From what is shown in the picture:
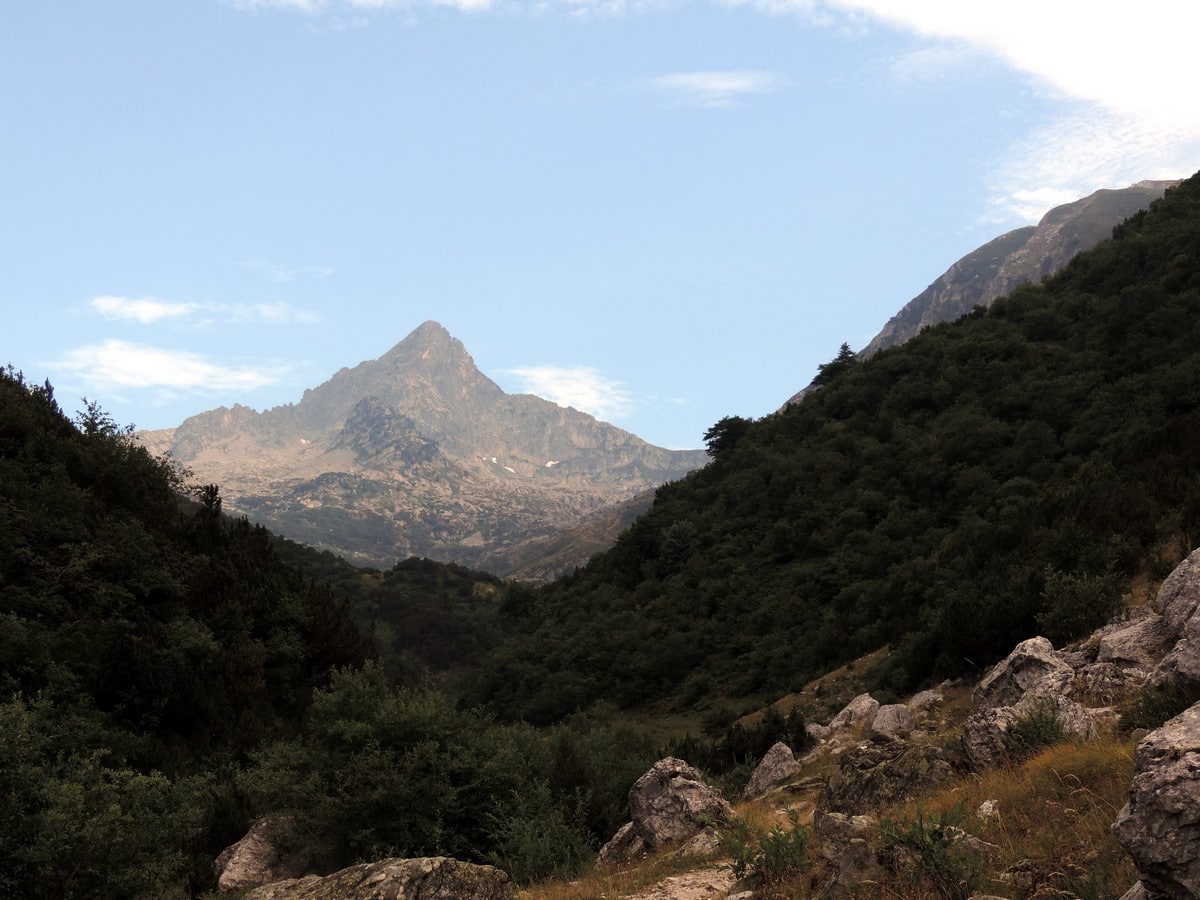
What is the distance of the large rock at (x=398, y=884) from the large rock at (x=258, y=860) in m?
5.33

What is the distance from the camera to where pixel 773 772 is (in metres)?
16.2

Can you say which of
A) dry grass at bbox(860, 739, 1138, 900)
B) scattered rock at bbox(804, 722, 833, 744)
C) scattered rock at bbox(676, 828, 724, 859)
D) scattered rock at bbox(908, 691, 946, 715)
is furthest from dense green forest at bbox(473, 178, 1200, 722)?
scattered rock at bbox(676, 828, 724, 859)

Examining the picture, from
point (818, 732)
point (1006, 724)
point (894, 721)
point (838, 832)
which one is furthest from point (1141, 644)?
point (818, 732)

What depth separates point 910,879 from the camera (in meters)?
6.12

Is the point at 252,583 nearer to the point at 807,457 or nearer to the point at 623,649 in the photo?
the point at 623,649

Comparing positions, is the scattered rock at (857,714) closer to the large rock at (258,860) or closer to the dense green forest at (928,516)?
the dense green forest at (928,516)

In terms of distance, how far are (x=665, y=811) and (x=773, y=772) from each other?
197 inches

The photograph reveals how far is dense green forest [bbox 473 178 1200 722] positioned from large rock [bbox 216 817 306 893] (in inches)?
603

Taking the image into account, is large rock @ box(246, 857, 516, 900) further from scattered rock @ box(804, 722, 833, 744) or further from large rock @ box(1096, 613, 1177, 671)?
scattered rock @ box(804, 722, 833, 744)

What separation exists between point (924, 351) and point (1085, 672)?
43994 mm

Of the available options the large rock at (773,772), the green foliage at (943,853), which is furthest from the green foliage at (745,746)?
the green foliage at (943,853)

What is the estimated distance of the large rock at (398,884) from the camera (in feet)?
24.2

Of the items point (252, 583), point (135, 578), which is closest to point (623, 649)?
point (252, 583)

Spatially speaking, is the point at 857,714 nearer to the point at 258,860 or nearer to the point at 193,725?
the point at 258,860
